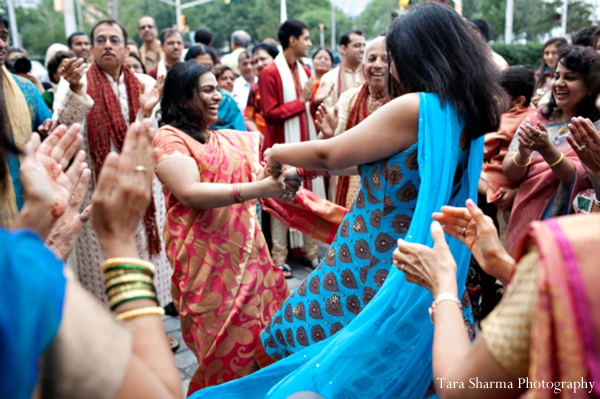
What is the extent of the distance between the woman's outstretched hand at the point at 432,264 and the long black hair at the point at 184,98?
1.65 m

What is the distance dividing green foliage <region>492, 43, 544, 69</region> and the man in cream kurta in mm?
12575

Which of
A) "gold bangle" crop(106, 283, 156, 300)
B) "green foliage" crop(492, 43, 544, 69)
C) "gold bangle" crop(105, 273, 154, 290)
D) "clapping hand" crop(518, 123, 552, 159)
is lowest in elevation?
"green foliage" crop(492, 43, 544, 69)

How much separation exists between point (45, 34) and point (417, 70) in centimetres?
4284

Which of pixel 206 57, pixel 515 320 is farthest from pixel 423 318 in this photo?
pixel 206 57

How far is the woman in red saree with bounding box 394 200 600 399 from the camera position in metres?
0.82

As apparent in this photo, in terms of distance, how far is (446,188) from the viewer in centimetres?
172

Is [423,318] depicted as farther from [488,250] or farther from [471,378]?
[471,378]

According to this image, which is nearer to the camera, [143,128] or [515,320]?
[515,320]

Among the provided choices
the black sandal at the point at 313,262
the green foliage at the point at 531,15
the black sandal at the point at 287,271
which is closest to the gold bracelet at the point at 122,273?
the black sandal at the point at 287,271

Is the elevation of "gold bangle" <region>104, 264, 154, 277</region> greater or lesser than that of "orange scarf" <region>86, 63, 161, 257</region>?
greater

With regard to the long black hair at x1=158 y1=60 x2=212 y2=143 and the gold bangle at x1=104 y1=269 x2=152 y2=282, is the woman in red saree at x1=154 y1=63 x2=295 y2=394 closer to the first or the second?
the long black hair at x1=158 y1=60 x2=212 y2=143

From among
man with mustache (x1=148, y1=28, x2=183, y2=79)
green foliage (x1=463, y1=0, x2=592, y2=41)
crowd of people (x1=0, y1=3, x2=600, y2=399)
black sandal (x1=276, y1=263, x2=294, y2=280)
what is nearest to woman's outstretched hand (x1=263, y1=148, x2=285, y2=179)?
crowd of people (x1=0, y1=3, x2=600, y2=399)

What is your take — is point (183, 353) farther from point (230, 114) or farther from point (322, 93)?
point (322, 93)

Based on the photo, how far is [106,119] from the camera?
373 centimetres
